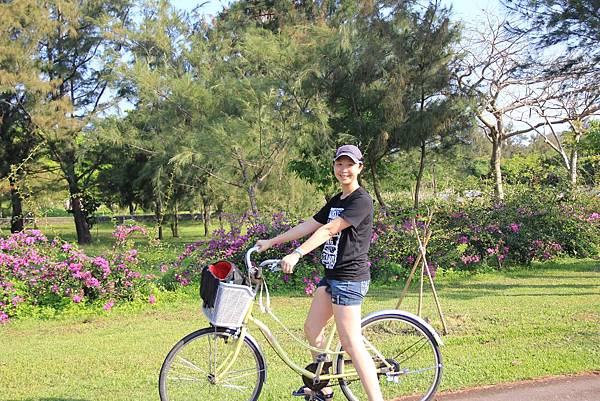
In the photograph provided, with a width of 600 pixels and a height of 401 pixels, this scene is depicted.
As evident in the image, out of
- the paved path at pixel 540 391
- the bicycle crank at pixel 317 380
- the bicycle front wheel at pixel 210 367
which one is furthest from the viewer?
the paved path at pixel 540 391

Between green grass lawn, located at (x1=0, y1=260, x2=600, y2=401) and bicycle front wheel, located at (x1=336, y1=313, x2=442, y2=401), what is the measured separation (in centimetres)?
41

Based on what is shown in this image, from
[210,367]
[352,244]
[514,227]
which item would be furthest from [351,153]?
[514,227]

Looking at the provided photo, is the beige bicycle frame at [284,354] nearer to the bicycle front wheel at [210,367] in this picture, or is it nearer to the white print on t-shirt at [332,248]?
the bicycle front wheel at [210,367]

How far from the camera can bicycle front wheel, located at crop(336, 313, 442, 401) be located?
362cm

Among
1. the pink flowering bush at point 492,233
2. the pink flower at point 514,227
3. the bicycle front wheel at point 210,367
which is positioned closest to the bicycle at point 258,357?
the bicycle front wheel at point 210,367

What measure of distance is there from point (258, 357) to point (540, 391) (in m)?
2.11

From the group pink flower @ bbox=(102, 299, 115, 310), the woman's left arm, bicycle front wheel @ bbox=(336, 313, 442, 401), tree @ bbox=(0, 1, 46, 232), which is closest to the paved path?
bicycle front wheel @ bbox=(336, 313, 442, 401)

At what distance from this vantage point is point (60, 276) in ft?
25.6

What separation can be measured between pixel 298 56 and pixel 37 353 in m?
11.3

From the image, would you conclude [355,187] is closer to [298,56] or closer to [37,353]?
[37,353]

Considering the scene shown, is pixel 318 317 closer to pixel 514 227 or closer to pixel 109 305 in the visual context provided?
pixel 109 305

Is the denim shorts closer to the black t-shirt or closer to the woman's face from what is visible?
the black t-shirt

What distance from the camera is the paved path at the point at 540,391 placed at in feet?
12.9

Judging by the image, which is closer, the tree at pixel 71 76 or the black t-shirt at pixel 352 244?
the black t-shirt at pixel 352 244
